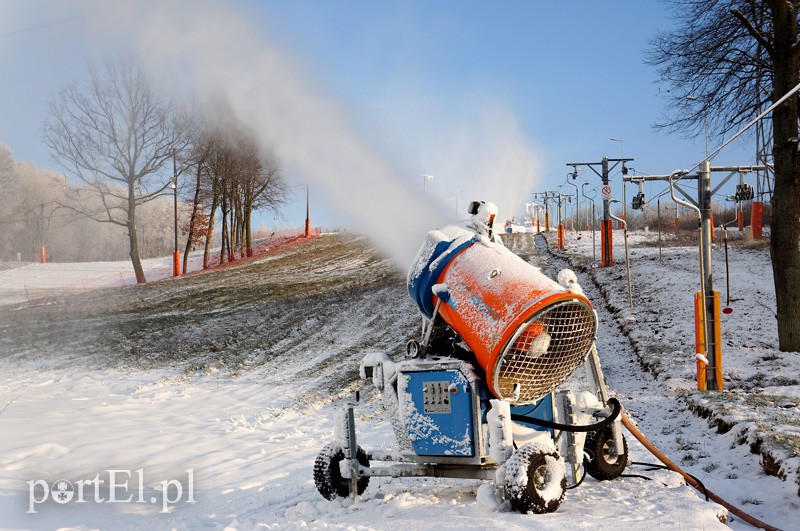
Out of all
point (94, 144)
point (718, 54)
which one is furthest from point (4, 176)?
point (718, 54)

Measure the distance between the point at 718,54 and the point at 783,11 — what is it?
1.80 meters

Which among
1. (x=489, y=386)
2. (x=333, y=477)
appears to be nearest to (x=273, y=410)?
(x=333, y=477)

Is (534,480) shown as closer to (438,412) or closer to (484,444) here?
(484,444)

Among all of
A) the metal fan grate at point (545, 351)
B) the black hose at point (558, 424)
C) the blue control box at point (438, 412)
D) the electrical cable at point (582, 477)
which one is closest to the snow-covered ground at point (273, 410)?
the electrical cable at point (582, 477)

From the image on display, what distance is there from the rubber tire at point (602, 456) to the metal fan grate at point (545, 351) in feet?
3.49

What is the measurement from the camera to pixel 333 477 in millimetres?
6141

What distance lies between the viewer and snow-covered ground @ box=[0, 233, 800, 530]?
5.75m

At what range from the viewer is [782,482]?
6.24 m

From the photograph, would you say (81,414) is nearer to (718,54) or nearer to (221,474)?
(221,474)

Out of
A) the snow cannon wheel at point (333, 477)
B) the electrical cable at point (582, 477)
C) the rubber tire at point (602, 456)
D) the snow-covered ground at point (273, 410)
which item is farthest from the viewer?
the rubber tire at point (602, 456)

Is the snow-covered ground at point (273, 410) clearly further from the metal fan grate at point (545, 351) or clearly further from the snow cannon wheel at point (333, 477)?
the metal fan grate at point (545, 351)

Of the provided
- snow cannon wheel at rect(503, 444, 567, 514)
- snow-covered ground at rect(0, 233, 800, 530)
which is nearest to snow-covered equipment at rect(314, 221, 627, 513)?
snow cannon wheel at rect(503, 444, 567, 514)

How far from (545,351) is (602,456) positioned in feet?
5.45

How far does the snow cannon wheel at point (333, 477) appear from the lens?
241 inches
